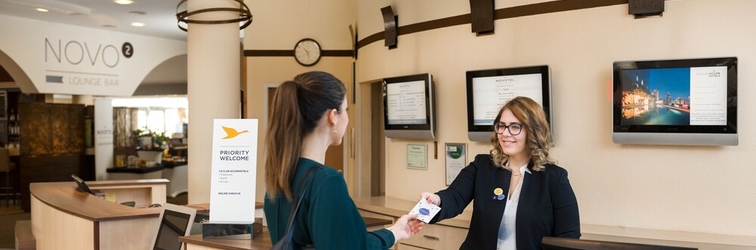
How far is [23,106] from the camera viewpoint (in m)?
12.0

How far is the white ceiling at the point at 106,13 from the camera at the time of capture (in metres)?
9.80

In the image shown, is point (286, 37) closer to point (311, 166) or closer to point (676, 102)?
point (676, 102)

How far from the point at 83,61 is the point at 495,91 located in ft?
30.4

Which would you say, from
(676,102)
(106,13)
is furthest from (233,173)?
(106,13)

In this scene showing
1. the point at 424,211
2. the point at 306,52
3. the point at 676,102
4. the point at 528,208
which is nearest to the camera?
the point at 424,211

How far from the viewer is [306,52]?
8211 millimetres

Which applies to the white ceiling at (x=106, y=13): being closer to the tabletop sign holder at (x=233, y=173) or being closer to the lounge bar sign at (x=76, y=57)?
the lounge bar sign at (x=76, y=57)

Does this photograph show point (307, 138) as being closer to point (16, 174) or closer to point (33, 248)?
point (33, 248)

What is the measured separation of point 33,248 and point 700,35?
17.7 feet

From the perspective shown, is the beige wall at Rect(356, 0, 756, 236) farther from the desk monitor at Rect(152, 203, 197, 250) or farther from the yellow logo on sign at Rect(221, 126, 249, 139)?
the yellow logo on sign at Rect(221, 126, 249, 139)

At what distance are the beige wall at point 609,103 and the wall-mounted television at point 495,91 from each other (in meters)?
0.13

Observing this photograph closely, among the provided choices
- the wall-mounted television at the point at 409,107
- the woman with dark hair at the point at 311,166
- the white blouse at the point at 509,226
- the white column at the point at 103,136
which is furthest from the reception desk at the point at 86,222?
the white column at the point at 103,136

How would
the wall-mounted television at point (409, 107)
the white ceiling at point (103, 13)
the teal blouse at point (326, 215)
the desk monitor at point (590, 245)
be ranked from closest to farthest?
1. the teal blouse at point (326, 215)
2. the desk monitor at point (590, 245)
3. the wall-mounted television at point (409, 107)
4. the white ceiling at point (103, 13)

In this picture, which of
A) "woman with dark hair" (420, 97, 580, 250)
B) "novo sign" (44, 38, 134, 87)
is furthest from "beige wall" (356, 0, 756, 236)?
"novo sign" (44, 38, 134, 87)
